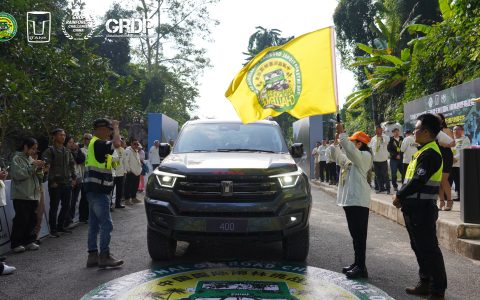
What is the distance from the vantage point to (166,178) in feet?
17.8

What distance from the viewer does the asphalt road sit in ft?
16.2

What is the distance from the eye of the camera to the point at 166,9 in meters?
36.8

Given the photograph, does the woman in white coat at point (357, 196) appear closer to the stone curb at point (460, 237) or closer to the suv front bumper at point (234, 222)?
the suv front bumper at point (234, 222)

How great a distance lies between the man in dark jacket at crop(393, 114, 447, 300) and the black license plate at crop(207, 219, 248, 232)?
65.6 inches

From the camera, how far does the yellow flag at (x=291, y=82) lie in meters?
5.71

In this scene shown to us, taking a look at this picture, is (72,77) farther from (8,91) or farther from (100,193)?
(100,193)

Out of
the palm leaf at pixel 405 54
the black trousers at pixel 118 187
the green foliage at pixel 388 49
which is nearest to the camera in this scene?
the black trousers at pixel 118 187

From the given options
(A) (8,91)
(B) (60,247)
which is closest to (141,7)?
(A) (8,91)

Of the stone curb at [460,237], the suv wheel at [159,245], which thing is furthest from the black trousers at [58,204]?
the stone curb at [460,237]

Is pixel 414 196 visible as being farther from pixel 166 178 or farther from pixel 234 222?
pixel 166 178

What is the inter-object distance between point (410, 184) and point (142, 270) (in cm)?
324

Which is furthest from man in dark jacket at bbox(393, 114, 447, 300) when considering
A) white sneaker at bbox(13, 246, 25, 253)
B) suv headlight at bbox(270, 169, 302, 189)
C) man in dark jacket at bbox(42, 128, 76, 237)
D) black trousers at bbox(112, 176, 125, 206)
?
black trousers at bbox(112, 176, 125, 206)

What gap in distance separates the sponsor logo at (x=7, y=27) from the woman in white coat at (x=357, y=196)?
11.7 metres

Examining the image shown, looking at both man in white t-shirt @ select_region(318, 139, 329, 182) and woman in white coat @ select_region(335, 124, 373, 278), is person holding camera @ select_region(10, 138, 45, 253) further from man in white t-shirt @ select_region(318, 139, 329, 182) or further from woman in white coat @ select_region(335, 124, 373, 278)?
man in white t-shirt @ select_region(318, 139, 329, 182)
